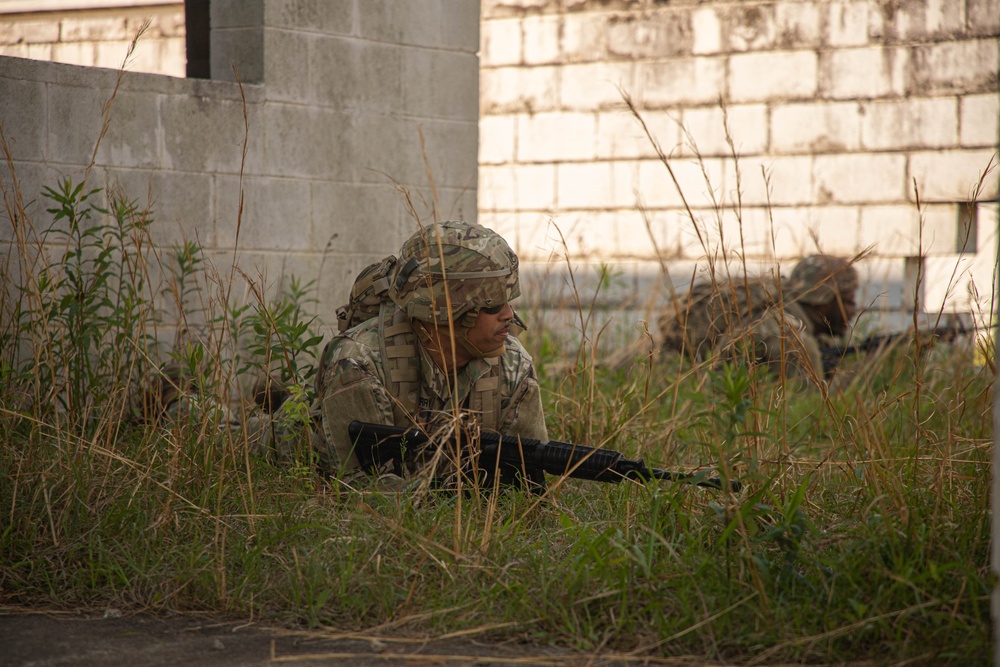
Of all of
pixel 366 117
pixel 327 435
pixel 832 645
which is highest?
pixel 366 117

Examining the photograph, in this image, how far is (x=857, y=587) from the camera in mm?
2385

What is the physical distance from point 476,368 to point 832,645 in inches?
60.6

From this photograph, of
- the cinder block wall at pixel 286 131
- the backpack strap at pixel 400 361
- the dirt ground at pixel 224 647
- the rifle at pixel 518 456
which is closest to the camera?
the dirt ground at pixel 224 647

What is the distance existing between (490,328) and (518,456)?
0.46 metres

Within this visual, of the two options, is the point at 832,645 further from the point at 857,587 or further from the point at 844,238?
the point at 844,238

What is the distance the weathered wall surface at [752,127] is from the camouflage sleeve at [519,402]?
3.59 m

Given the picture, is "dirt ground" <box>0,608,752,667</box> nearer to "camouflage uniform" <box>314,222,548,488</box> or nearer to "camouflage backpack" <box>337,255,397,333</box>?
"camouflage uniform" <box>314,222,548,488</box>

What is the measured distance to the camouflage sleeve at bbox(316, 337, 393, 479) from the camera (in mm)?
3355

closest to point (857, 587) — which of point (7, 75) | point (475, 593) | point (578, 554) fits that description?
point (578, 554)

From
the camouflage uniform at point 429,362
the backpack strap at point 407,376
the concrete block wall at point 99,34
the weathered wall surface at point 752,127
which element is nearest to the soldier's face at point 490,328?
the camouflage uniform at point 429,362

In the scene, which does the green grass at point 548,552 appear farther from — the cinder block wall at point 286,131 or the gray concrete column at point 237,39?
the gray concrete column at point 237,39

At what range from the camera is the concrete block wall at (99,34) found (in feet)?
26.2

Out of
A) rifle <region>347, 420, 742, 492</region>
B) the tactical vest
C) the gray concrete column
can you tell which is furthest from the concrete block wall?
rifle <region>347, 420, 742, 492</region>

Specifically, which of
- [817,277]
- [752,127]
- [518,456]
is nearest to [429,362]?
[518,456]
